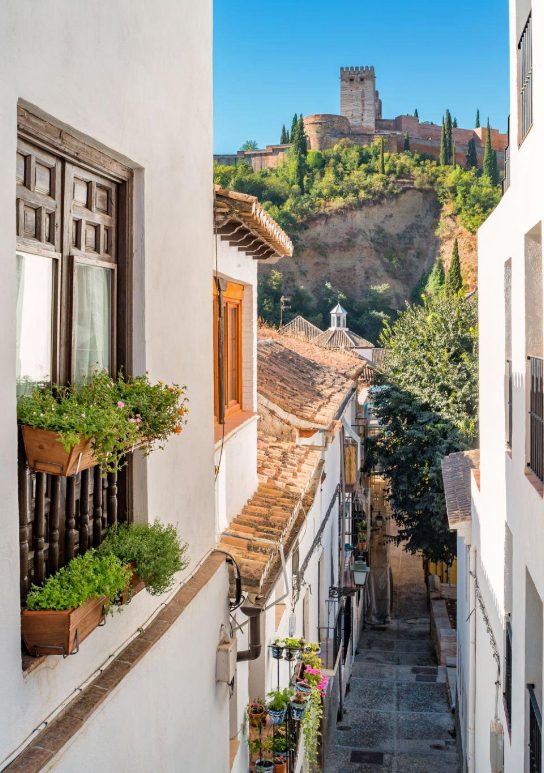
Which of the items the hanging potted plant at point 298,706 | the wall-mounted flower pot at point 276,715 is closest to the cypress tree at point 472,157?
the hanging potted plant at point 298,706

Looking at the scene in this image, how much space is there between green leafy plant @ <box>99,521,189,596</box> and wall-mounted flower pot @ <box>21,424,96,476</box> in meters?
0.73

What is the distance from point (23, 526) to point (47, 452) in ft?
0.96

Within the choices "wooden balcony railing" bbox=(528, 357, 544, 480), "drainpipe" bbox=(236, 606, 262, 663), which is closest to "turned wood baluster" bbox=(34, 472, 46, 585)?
"drainpipe" bbox=(236, 606, 262, 663)

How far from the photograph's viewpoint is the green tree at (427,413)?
21578 millimetres

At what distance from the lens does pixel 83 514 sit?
12.0 feet

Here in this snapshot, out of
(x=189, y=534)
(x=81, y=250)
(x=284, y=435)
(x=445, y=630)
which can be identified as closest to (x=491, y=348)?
(x=284, y=435)

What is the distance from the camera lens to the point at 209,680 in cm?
567

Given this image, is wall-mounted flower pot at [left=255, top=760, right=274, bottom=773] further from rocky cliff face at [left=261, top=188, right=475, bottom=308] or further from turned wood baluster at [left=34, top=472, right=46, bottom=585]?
rocky cliff face at [left=261, top=188, right=475, bottom=308]

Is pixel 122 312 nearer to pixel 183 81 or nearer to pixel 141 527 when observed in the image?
pixel 141 527

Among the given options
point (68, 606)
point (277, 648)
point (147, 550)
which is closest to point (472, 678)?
point (277, 648)

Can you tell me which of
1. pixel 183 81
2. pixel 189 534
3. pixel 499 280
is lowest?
pixel 189 534

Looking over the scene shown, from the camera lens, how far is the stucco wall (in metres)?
2.87

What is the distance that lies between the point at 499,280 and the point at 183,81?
14.2 feet

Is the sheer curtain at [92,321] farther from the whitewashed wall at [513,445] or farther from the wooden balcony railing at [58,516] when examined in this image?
the whitewashed wall at [513,445]
